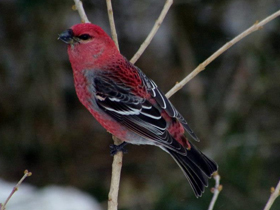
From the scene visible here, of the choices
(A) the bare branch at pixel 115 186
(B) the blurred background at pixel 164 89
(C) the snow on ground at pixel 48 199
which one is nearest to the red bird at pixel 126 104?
(A) the bare branch at pixel 115 186

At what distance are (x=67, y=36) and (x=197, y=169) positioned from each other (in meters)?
1.29

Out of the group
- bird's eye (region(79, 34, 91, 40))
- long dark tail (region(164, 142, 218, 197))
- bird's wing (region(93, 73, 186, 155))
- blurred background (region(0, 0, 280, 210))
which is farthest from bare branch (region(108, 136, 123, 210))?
blurred background (region(0, 0, 280, 210))

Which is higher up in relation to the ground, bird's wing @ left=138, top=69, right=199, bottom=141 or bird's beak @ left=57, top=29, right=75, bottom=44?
bird's beak @ left=57, top=29, right=75, bottom=44

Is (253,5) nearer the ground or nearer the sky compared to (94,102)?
nearer the sky

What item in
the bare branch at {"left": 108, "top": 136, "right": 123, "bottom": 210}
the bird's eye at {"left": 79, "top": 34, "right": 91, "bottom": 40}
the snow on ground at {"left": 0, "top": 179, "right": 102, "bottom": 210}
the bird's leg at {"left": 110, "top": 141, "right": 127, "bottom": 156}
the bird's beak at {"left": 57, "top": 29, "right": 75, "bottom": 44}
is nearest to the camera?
the bare branch at {"left": 108, "top": 136, "right": 123, "bottom": 210}

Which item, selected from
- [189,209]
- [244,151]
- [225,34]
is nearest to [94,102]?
[189,209]

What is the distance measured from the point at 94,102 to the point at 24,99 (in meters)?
2.84

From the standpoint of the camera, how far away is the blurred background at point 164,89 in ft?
17.7

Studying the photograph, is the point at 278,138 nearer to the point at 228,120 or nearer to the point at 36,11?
the point at 228,120

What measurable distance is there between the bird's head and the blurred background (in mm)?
1657

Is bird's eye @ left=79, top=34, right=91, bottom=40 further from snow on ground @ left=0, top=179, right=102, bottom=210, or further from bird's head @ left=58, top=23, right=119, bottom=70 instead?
snow on ground @ left=0, top=179, right=102, bottom=210

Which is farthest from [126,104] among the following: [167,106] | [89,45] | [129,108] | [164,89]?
A: [164,89]

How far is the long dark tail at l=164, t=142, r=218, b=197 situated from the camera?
11.7 feet

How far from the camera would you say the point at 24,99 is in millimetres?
6371
